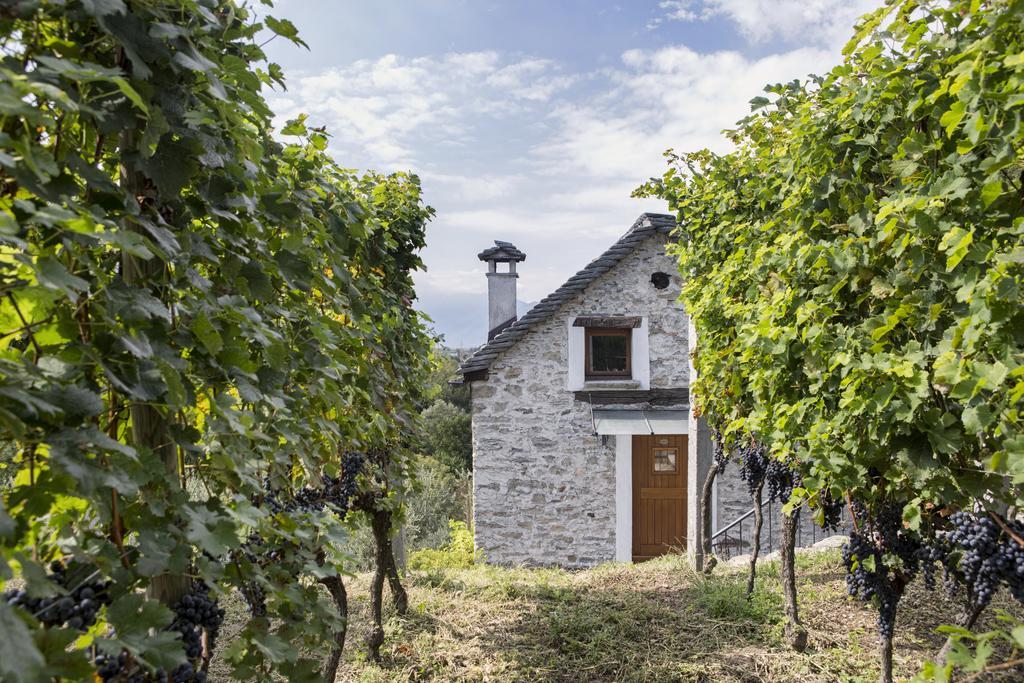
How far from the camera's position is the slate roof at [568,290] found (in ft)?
31.8

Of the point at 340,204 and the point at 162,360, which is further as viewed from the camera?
the point at 340,204

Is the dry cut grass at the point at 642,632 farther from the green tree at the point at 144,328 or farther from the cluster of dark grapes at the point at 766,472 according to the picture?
the green tree at the point at 144,328

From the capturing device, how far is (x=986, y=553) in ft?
6.98

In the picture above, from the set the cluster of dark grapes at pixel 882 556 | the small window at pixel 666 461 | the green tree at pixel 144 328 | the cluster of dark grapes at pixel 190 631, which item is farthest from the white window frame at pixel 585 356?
the cluster of dark grapes at pixel 190 631

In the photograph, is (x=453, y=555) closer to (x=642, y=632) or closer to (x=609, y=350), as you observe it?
(x=609, y=350)

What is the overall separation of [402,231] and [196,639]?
159 inches

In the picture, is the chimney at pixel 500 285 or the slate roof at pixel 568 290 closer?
the slate roof at pixel 568 290

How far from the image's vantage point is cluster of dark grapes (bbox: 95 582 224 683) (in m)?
1.19

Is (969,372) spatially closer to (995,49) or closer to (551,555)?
(995,49)

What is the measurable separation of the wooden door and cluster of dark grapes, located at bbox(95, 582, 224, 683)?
9018mm

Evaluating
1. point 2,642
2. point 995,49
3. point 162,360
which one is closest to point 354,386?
point 162,360

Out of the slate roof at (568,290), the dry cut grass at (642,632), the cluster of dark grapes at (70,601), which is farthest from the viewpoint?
the slate roof at (568,290)

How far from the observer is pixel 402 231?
5105 mm

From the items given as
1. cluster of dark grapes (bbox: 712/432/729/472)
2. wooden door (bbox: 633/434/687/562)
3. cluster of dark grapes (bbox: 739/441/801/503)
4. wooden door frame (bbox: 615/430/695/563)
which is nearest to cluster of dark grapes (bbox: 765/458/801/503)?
cluster of dark grapes (bbox: 739/441/801/503)
